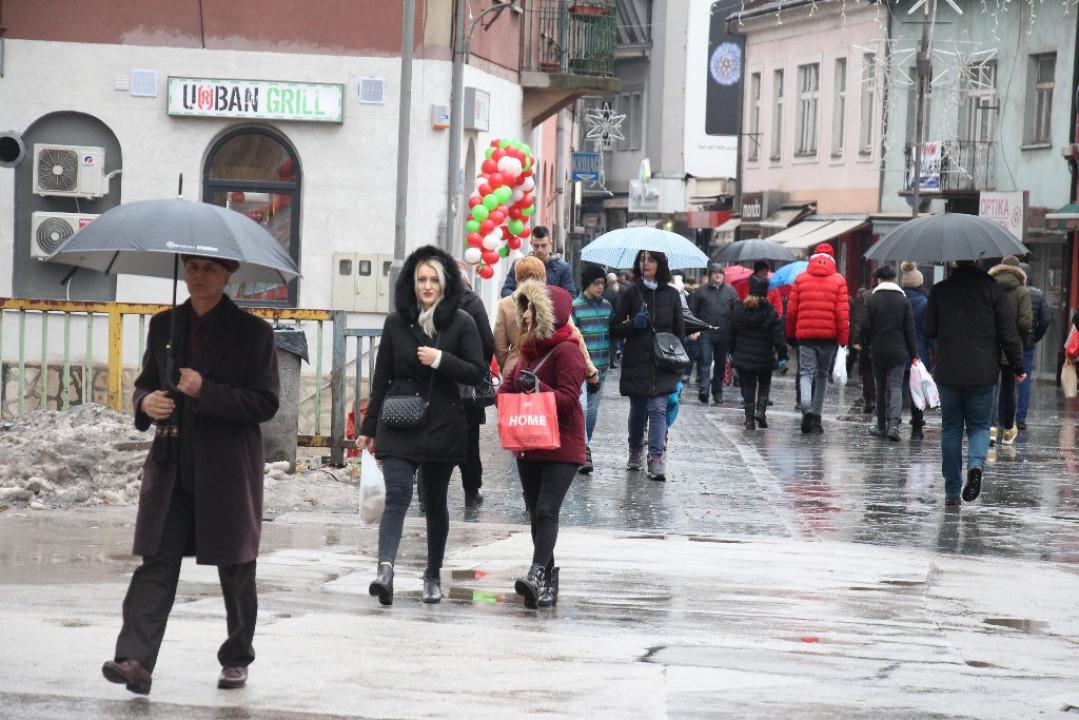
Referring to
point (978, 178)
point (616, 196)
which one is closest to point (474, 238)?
point (978, 178)

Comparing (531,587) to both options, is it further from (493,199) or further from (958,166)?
(958,166)

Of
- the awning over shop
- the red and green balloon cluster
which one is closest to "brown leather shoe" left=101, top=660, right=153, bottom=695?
the red and green balloon cluster

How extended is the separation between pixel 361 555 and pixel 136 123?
12.0m

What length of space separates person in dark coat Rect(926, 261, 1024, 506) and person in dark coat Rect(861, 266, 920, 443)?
6.01m

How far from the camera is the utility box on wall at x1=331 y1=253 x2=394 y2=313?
22172 millimetres

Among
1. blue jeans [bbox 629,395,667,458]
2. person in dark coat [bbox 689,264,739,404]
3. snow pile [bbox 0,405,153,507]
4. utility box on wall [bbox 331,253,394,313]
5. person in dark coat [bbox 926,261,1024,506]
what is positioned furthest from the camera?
person in dark coat [bbox 689,264,739,404]

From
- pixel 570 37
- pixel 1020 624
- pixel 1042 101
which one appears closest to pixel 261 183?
pixel 570 37

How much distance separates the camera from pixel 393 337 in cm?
950

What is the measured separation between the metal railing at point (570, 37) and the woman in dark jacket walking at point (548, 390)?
18.3m

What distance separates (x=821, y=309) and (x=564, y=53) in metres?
8.42

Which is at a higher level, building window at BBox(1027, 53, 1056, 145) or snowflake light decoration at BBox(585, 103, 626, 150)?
snowflake light decoration at BBox(585, 103, 626, 150)

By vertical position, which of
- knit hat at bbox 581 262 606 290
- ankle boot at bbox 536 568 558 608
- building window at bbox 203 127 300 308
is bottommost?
ankle boot at bbox 536 568 558 608

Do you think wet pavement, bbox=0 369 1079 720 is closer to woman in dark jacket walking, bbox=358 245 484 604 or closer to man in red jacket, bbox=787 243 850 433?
woman in dark jacket walking, bbox=358 245 484 604

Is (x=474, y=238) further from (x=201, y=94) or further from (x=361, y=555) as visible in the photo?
(x=361, y=555)
